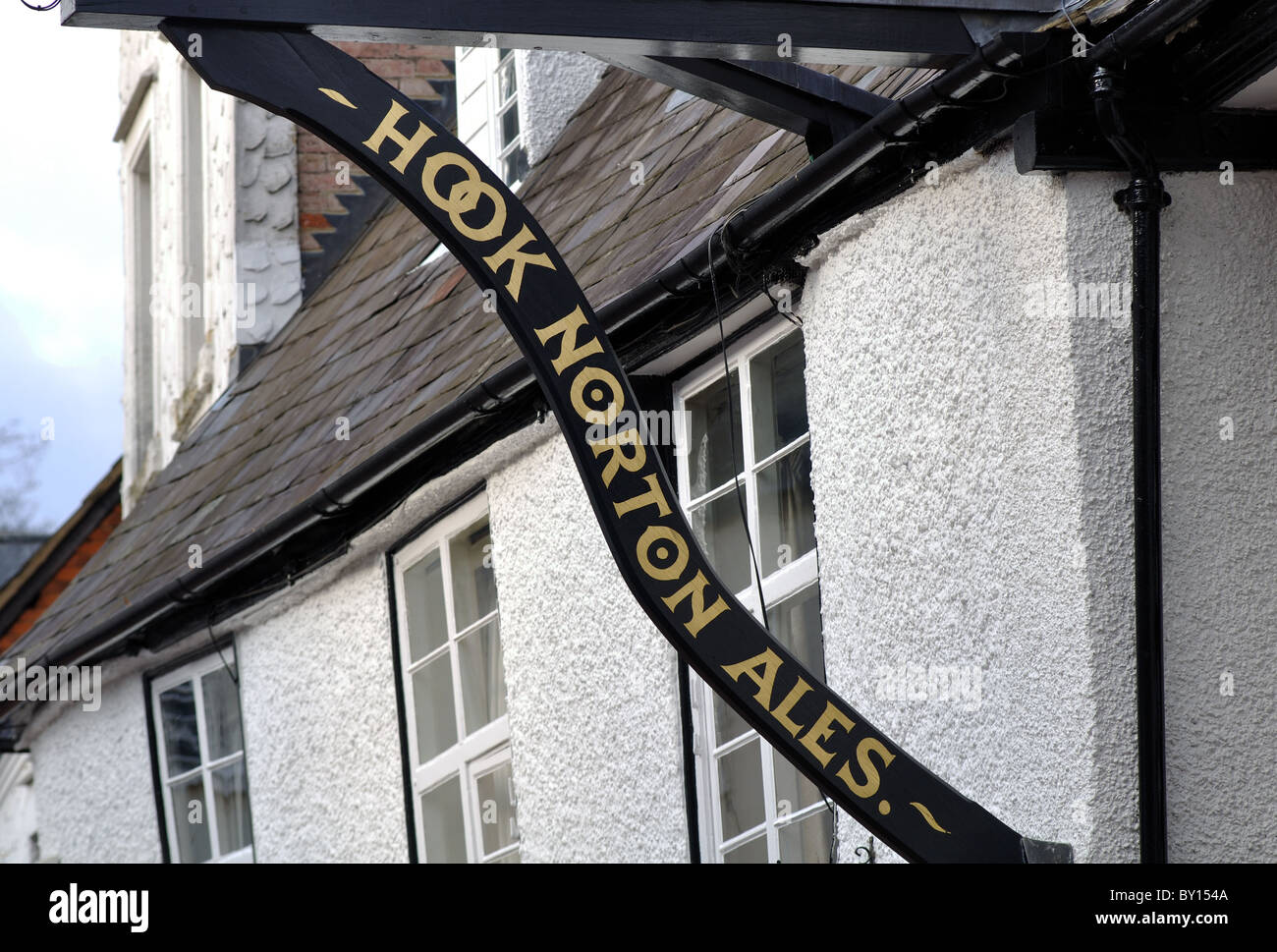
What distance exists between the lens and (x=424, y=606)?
298 inches

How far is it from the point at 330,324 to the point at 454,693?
3.36 meters

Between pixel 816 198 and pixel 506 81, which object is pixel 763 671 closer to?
pixel 816 198

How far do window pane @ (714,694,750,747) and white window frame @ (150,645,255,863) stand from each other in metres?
3.63

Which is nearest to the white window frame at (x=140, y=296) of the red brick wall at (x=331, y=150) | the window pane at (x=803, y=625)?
the red brick wall at (x=331, y=150)

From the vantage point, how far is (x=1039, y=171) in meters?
4.14

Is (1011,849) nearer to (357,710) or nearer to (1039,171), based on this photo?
(1039,171)

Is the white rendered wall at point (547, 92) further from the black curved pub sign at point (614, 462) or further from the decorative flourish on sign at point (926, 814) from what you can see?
the decorative flourish on sign at point (926, 814)

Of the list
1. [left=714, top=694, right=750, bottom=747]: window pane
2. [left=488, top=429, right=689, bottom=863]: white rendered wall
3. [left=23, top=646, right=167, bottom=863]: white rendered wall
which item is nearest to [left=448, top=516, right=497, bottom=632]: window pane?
[left=488, top=429, right=689, bottom=863]: white rendered wall

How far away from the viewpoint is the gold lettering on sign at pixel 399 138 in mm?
3744

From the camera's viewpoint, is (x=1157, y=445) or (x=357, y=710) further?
(x=357, y=710)

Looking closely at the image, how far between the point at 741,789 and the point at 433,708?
7.22ft

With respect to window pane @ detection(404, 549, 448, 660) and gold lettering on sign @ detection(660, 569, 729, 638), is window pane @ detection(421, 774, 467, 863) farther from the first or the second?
gold lettering on sign @ detection(660, 569, 729, 638)
